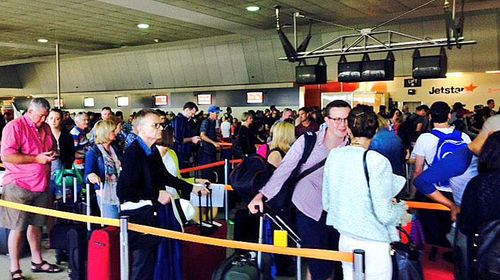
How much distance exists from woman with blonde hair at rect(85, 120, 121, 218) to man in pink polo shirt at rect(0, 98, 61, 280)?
1.18 ft

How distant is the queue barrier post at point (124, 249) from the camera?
2992 millimetres

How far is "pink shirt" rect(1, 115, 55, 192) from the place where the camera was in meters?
4.04

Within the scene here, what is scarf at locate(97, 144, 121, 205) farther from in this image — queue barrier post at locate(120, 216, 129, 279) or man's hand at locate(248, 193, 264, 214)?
man's hand at locate(248, 193, 264, 214)

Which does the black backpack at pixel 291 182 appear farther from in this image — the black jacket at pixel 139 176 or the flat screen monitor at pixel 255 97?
the flat screen monitor at pixel 255 97

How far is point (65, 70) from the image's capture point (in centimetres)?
2169

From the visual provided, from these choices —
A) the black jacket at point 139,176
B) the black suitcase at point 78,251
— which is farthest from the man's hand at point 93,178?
the black jacket at point 139,176

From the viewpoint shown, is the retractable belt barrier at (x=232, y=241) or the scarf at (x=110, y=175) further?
the scarf at (x=110, y=175)

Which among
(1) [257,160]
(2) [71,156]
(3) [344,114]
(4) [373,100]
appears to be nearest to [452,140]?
(3) [344,114]

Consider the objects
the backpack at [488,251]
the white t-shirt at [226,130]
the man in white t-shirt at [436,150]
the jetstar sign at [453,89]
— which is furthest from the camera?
the jetstar sign at [453,89]

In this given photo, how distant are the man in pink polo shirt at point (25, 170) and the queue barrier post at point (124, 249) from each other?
1473 mm

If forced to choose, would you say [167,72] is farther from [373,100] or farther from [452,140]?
[452,140]

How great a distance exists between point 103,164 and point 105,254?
135cm

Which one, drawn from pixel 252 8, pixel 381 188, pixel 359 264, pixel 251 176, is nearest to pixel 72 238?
pixel 251 176

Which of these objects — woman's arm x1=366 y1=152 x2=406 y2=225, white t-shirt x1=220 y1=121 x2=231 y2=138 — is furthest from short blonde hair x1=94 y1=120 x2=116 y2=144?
white t-shirt x1=220 y1=121 x2=231 y2=138
